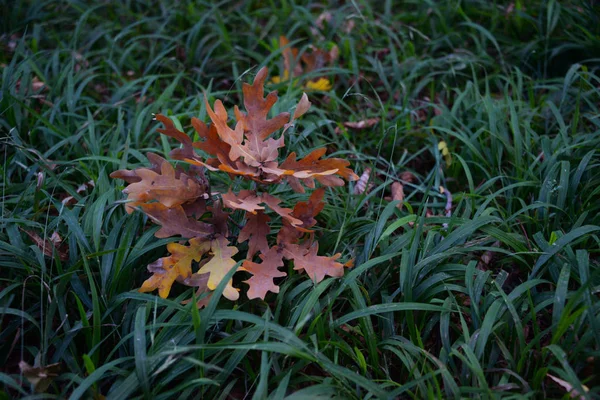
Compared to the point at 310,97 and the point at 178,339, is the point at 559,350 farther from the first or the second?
the point at 310,97

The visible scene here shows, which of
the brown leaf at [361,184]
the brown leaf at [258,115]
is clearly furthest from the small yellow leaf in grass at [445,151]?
the brown leaf at [258,115]

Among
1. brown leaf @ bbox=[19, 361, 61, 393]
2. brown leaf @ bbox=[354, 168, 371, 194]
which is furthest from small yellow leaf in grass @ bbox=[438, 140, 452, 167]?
brown leaf @ bbox=[19, 361, 61, 393]

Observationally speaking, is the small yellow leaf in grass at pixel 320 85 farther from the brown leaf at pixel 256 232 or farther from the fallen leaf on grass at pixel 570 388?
the fallen leaf on grass at pixel 570 388

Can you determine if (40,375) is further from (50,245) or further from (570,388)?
(570,388)

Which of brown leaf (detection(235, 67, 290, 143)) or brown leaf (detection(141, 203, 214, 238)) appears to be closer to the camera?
brown leaf (detection(141, 203, 214, 238))

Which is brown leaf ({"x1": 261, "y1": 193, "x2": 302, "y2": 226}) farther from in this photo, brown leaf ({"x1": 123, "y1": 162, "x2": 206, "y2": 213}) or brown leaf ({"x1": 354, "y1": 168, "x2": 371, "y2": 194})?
brown leaf ({"x1": 354, "y1": 168, "x2": 371, "y2": 194})

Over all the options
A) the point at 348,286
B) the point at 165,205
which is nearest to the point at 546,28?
the point at 348,286

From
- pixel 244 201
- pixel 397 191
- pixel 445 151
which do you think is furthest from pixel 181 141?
pixel 445 151
